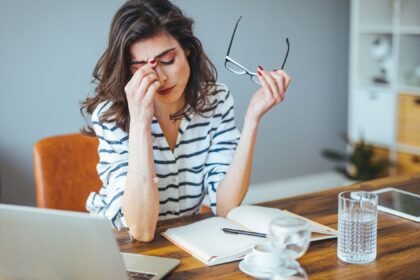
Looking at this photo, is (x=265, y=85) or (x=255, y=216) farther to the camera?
(x=265, y=85)

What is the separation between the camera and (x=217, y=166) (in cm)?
188

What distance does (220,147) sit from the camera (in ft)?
6.25

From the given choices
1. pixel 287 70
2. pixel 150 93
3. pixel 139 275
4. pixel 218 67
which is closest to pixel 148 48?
pixel 150 93

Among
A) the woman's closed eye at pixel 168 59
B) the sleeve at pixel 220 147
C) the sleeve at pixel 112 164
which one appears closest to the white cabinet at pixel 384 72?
the sleeve at pixel 220 147

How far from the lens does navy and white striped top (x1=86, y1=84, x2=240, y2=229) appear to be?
1.74 metres

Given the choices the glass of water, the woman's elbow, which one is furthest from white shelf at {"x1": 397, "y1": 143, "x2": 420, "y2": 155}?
the woman's elbow

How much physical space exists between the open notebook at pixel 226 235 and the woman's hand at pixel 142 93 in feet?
0.98

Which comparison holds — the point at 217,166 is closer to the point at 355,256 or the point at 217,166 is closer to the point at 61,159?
the point at 61,159

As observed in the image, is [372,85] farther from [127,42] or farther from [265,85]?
[127,42]

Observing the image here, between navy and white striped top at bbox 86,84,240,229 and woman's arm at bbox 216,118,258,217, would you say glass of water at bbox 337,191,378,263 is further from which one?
navy and white striped top at bbox 86,84,240,229

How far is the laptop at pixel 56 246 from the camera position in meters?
1.12

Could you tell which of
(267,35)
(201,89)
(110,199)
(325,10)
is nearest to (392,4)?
(325,10)

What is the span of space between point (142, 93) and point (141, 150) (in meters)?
0.15

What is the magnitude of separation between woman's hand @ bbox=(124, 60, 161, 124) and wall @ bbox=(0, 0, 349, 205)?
170 cm
